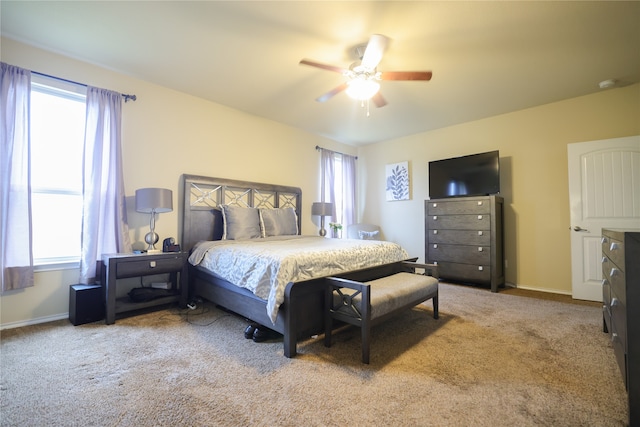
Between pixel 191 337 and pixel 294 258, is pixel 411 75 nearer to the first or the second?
pixel 294 258

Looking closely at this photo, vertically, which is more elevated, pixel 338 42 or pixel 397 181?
pixel 338 42

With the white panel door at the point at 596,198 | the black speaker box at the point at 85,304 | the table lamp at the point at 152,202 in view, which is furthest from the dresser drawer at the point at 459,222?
the black speaker box at the point at 85,304

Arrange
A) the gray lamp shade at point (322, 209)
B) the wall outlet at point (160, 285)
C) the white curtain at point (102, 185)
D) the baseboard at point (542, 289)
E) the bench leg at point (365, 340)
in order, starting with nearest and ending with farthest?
the bench leg at point (365, 340), the white curtain at point (102, 185), the wall outlet at point (160, 285), the baseboard at point (542, 289), the gray lamp shade at point (322, 209)

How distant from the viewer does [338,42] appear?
2.64m

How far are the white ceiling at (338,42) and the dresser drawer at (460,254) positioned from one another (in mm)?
2195

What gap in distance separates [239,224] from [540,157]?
4.50m

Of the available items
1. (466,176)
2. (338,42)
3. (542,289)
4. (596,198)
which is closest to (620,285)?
(338,42)

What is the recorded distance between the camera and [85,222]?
2.90m

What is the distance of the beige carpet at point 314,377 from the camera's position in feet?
4.73

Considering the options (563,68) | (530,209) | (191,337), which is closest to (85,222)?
(191,337)

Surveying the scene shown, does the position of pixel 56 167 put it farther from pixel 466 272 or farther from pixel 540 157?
pixel 540 157

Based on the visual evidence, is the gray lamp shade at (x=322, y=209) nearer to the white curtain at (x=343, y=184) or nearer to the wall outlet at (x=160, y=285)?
the white curtain at (x=343, y=184)

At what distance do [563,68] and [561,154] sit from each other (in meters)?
1.38

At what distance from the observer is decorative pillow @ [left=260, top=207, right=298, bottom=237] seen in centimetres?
398
